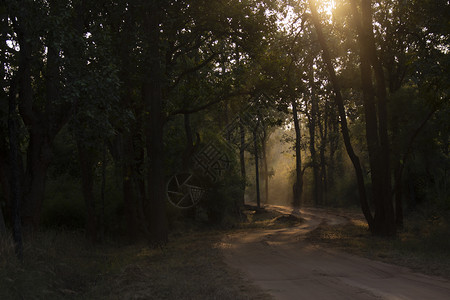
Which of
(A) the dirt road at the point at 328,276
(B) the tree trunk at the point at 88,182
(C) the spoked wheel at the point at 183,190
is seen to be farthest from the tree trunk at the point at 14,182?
(C) the spoked wheel at the point at 183,190

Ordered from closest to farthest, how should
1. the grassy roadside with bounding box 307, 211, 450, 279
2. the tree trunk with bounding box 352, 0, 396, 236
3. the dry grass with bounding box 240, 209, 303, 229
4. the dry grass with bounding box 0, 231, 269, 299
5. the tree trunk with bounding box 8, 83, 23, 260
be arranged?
the dry grass with bounding box 0, 231, 269, 299, the tree trunk with bounding box 8, 83, 23, 260, the grassy roadside with bounding box 307, 211, 450, 279, the tree trunk with bounding box 352, 0, 396, 236, the dry grass with bounding box 240, 209, 303, 229

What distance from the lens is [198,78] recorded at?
20.8 m

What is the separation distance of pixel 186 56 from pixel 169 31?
349cm

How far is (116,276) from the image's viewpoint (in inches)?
421

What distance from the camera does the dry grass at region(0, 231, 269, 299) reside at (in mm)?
8180

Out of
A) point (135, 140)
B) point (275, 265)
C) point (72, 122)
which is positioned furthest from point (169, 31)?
point (275, 265)

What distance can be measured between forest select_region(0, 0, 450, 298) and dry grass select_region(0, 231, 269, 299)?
0.69 m

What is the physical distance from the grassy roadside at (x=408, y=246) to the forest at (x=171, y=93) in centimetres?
64

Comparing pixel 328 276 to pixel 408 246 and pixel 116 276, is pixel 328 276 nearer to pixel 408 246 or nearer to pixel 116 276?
pixel 116 276

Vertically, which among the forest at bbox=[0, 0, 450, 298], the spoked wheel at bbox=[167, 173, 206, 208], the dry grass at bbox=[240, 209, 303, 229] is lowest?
the dry grass at bbox=[240, 209, 303, 229]

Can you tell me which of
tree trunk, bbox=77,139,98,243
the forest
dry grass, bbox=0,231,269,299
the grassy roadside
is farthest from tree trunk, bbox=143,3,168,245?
the grassy roadside

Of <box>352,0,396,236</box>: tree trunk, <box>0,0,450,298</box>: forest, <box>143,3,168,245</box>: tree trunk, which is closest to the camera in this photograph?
<box>0,0,450,298</box>: forest

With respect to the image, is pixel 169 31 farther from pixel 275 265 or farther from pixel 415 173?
pixel 415 173

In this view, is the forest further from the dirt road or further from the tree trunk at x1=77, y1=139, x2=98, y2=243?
the dirt road
